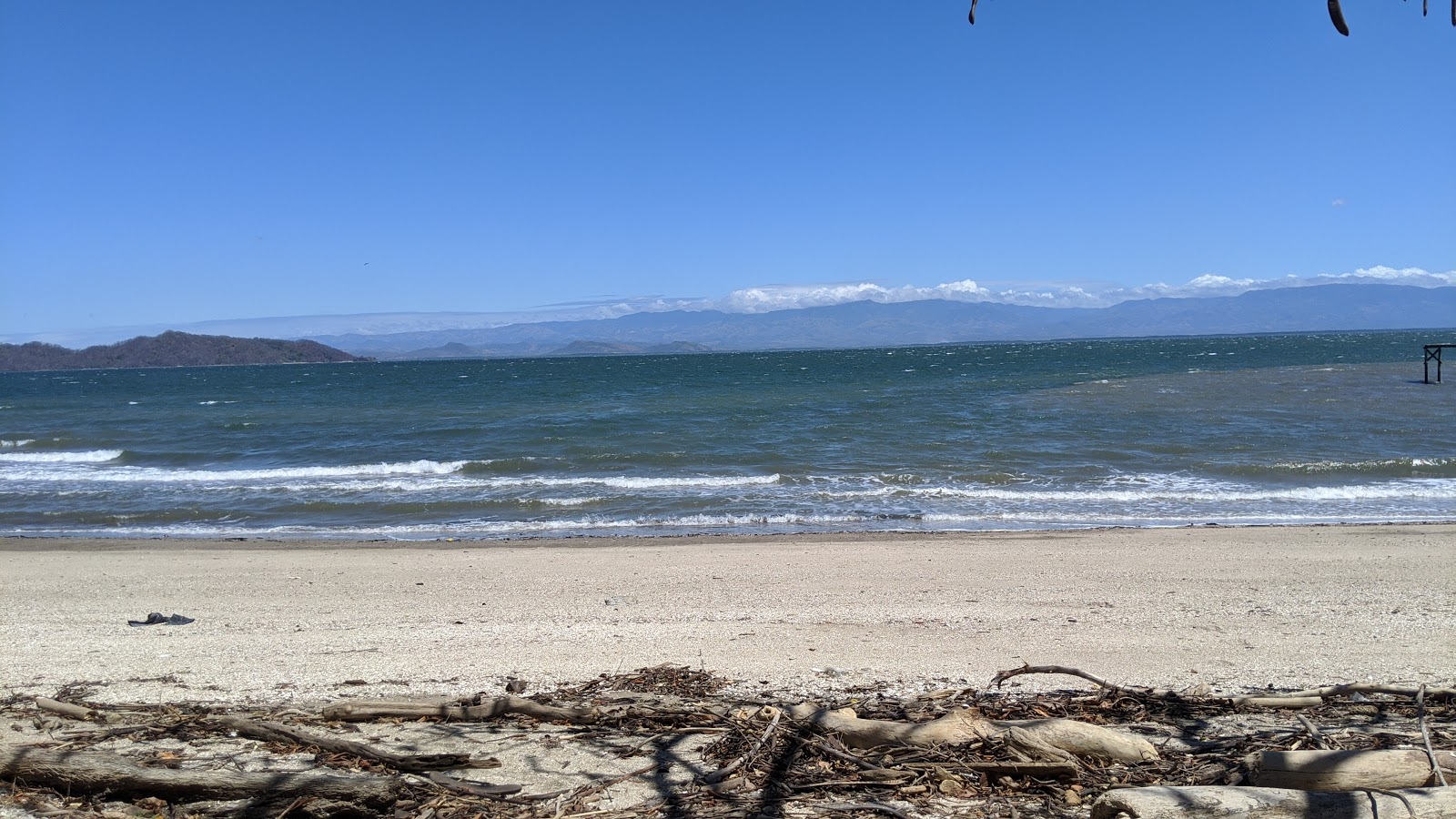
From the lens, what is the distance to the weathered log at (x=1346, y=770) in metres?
2.81

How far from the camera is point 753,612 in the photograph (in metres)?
7.51

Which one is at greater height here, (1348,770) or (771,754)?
(1348,770)

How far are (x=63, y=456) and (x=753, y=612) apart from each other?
25.7 meters

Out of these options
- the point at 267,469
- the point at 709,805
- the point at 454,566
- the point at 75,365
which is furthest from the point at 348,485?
the point at 75,365

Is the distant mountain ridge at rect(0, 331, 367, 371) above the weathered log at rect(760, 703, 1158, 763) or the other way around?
above

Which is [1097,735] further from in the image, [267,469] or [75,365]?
[75,365]

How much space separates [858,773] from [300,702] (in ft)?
9.78

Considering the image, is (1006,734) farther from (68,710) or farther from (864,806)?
(68,710)

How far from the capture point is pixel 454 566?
407 inches

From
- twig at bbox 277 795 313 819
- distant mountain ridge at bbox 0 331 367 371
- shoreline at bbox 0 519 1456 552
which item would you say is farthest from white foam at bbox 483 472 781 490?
distant mountain ridge at bbox 0 331 367 371

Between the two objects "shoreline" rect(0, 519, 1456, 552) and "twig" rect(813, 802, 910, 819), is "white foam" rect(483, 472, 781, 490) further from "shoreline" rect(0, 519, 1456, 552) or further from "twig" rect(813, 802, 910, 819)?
"twig" rect(813, 802, 910, 819)

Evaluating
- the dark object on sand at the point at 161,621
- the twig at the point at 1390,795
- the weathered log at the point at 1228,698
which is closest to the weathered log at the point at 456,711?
the weathered log at the point at 1228,698

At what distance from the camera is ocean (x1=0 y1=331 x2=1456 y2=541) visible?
1449 cm

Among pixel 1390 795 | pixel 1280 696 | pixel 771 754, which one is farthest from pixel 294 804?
pixel 1280 696
